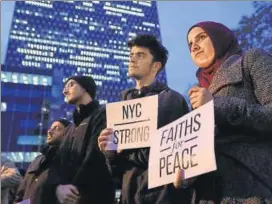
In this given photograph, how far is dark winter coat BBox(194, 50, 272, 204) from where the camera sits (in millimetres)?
1643

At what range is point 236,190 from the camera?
1.66 m

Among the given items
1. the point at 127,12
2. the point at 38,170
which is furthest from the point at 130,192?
the point at 127,12

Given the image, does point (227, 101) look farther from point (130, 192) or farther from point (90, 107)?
point (90, 107)

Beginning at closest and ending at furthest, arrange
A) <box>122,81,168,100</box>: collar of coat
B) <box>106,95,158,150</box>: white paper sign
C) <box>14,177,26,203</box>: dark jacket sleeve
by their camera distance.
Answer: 1. <box>106,95,158,150</box>: white paper sign
2. <box>122,81,168,100</box>: collar of coat
3. <box>14,177,26,203</box>: dark jacket sleeve

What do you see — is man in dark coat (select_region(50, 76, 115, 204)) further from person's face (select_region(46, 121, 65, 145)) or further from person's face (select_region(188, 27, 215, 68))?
person's face (select_region(188, 27, 215, 68))

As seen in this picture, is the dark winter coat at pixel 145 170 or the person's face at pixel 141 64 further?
the person's face at pixel 141 64

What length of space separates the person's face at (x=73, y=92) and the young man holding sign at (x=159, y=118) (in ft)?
2.90

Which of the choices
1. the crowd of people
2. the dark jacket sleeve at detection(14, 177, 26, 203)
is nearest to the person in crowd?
the dark jacket sleeve at detection(14, 177, 26, 203)

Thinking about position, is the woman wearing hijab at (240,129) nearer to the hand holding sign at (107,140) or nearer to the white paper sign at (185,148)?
the white paper sign at (185,148)

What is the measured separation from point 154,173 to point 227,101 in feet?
1.36

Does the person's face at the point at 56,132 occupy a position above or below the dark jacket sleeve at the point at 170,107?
above

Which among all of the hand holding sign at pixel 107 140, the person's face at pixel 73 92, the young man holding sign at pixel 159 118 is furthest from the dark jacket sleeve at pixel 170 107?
the person's face at pixel 73 92

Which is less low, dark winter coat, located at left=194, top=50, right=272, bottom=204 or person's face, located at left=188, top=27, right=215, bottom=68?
person's face, located at left=188, top=27, right=215, bottom=68

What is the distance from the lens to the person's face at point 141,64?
106 inches
